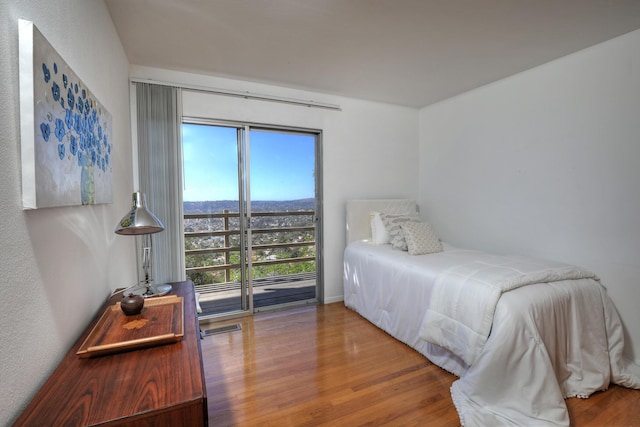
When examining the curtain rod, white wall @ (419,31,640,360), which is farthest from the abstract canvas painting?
white wall @ (419,31,640,360)

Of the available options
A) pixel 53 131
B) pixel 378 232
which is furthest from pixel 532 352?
pixel 53 131

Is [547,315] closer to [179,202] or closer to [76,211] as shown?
[76,211]

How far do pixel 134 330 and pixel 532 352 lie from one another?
2.08 metres

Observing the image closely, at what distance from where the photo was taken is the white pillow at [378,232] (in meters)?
3.46

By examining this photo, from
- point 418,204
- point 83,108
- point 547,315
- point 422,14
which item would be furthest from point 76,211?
point 418,204

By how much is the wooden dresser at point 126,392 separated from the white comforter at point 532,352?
1.61m

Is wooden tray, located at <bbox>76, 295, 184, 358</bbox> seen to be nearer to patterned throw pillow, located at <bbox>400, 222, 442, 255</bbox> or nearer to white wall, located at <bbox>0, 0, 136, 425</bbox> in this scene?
white wall, located at <bbox>0, 0, 136, 425</bbox>

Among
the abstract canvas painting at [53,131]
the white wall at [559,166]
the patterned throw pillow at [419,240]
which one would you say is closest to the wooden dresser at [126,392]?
the abstract canvas painting at [53,131]

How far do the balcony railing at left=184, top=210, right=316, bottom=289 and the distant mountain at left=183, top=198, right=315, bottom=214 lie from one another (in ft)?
0.15

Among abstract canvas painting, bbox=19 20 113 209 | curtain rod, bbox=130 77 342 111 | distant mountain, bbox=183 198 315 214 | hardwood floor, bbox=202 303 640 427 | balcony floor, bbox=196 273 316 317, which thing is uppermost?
curtain rod, bbox=130 77 342 111

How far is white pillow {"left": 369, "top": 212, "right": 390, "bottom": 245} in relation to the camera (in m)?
3.46

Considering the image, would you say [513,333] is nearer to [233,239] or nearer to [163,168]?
[233,239]

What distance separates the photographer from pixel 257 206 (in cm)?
341

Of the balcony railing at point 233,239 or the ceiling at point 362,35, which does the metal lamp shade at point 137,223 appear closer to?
the ceiling at point 362,35
